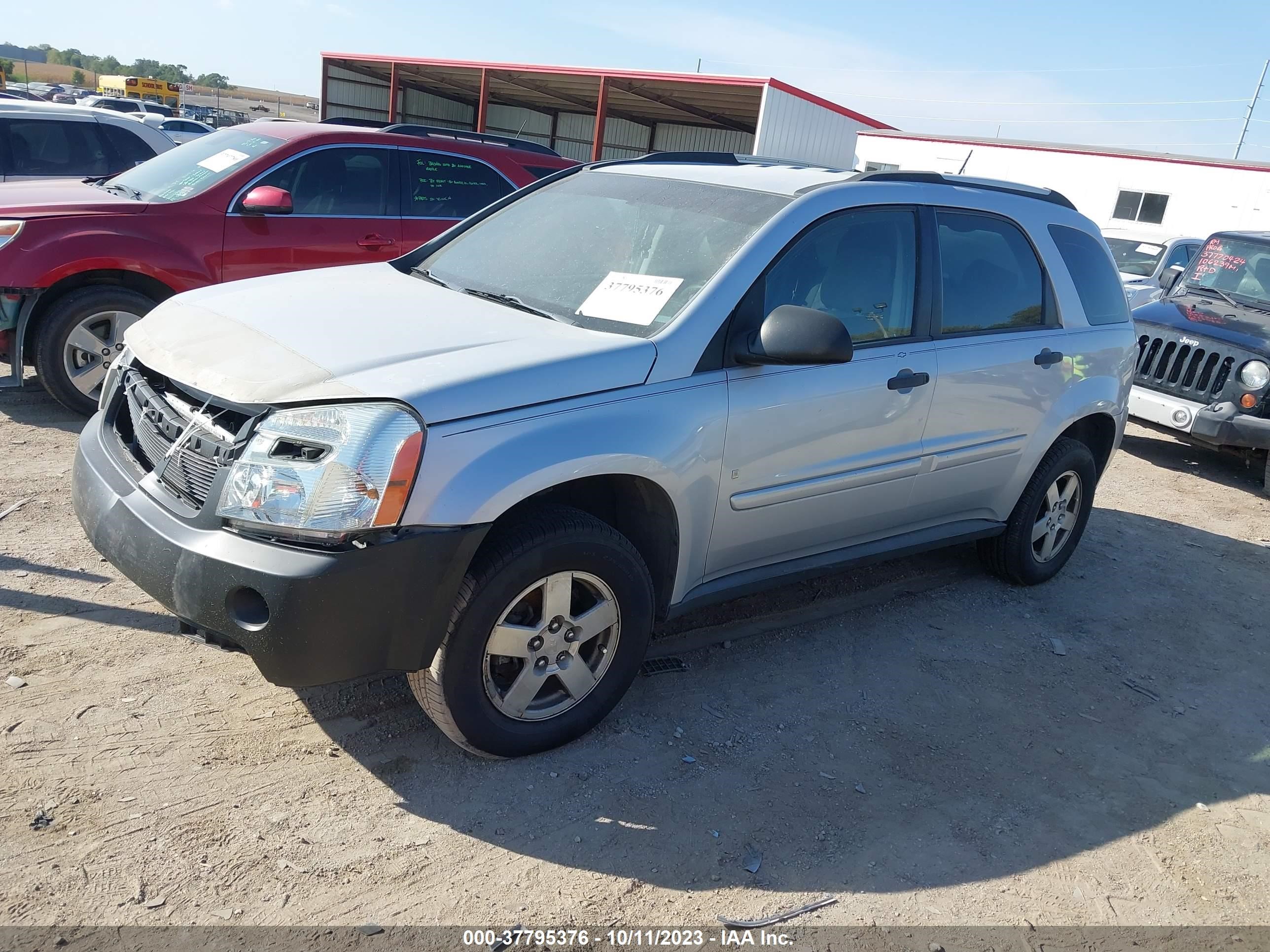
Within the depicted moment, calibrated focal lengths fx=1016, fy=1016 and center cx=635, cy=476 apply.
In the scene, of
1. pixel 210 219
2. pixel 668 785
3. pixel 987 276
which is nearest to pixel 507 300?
pixel 668 785

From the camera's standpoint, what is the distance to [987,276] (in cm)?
452

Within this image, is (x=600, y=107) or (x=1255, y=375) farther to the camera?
(x=600, y=107)

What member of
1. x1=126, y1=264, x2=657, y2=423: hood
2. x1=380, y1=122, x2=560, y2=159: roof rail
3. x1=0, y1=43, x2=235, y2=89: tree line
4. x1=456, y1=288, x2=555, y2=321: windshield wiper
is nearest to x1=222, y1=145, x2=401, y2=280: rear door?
x1=380, y1=122, x2=560, y2=159: roof rail

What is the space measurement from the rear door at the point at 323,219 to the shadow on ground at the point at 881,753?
151 inches

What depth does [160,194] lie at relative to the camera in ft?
20.7

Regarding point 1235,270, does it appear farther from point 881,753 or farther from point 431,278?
point 431,278

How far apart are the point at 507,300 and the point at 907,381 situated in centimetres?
159

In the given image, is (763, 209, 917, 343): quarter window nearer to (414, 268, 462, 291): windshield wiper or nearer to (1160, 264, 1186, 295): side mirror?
(414, 268, 462, 291): windshield wiper

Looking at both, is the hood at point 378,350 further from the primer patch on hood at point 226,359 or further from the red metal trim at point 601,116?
the red metal trim at point 601,116

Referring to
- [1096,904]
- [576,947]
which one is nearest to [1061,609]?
[1096,904]

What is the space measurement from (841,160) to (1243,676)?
869 inches

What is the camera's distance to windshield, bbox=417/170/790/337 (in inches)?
140

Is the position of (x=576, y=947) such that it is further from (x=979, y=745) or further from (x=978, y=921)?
(x=979, y=745)

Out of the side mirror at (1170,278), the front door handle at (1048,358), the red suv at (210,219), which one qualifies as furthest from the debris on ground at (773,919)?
the side mirror at (1170,278)
